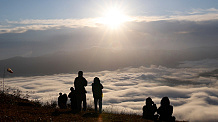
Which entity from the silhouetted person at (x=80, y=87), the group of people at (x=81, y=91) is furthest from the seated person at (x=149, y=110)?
the silhouetted person at (x=80, y=87)

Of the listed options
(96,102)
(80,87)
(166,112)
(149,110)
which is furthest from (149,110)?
(80,87)

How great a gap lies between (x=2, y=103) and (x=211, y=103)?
142673 mm

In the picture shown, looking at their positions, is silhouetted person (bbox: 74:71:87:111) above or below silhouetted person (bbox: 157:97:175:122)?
above

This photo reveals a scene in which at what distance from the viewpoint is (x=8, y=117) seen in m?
9.87

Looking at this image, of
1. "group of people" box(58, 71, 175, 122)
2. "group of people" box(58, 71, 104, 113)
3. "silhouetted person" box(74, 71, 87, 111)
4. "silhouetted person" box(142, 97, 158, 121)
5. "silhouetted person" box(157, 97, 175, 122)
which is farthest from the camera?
"silhouetted person" box(74, 71, 87, 111)

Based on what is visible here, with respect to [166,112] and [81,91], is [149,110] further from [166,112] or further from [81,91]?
[81,91]

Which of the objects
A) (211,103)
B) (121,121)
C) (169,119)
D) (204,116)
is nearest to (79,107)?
(121,121)

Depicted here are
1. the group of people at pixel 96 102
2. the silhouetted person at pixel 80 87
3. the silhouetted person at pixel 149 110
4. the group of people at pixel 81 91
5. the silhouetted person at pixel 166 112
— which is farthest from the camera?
the silhouetted person at pixel 80 87

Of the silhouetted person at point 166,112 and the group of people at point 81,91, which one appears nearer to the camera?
the silhouetted person at point 166,112

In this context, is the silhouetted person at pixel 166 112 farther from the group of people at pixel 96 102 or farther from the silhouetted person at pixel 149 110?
the silhouetted person at pixel 149 110

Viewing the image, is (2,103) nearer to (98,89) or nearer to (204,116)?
(98,89)

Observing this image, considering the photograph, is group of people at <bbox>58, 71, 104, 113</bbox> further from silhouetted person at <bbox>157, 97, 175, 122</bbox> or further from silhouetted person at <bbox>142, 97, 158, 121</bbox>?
silhouetted person at <bbox>157, 97, 175, 122</bbox>

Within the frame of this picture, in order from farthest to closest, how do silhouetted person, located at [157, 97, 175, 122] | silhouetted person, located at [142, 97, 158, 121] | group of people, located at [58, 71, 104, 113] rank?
1. group of people, located at [58, 71, 104, 113]
2. silhouetted person, located at [142, 97, 158, 121]
3. silhouetted person, located at [157, 97, 175, 122]

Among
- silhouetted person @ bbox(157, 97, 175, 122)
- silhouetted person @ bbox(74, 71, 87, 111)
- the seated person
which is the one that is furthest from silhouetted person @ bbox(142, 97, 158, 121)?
silhouetted person @ bbox(74, 71, 87, 111)
